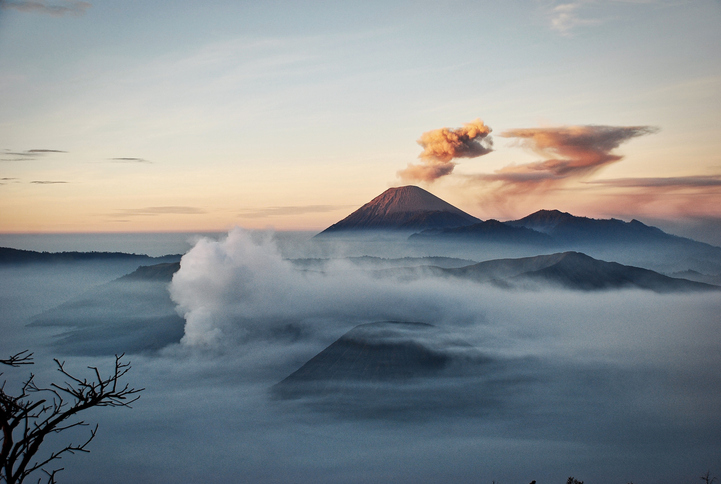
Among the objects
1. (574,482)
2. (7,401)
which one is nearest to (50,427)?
(7,401)

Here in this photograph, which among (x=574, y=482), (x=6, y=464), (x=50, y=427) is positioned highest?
(x=50, y=427)

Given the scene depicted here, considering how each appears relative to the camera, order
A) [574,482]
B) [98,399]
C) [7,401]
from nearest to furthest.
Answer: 1. [7,401]
2. [98,399]
3. [574,482]

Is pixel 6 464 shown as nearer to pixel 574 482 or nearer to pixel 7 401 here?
pixel 7 401

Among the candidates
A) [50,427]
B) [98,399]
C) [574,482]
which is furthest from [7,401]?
[574,482]

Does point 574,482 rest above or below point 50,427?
below

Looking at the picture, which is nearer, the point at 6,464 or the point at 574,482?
the point at 6,464

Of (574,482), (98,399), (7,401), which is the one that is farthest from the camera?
(574,482)

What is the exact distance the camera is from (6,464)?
758 cm

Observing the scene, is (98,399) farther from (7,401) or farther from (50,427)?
(7,401)

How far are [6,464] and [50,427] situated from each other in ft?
3.11

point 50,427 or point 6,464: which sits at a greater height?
point 50,427

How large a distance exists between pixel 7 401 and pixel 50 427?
0.72 m

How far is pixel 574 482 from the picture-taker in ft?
144

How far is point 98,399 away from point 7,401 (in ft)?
3.94
